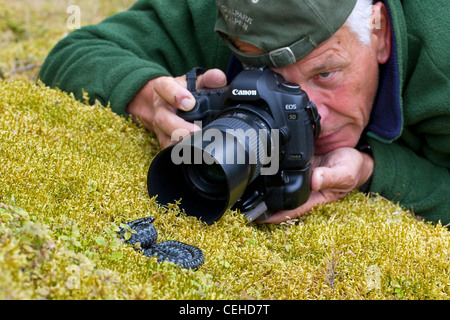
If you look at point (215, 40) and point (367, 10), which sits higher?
point (367, 10)

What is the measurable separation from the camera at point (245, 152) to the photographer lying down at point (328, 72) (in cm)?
7

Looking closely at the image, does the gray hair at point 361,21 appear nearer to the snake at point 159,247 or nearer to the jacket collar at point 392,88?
the jacket collar at point 392,88

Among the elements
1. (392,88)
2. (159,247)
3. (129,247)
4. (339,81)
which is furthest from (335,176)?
(129,247)

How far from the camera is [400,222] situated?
1833mm

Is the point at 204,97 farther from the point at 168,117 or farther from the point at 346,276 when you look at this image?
the point at 346,276

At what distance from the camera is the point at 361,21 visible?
2033 mm

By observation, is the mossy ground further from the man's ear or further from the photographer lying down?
the man's ear

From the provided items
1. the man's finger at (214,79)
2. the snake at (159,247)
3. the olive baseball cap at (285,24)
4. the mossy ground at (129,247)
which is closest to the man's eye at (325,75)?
the olive baseball cap at (285,24)

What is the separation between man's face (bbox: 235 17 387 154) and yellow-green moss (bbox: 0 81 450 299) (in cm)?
34

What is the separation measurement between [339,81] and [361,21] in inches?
10.1
